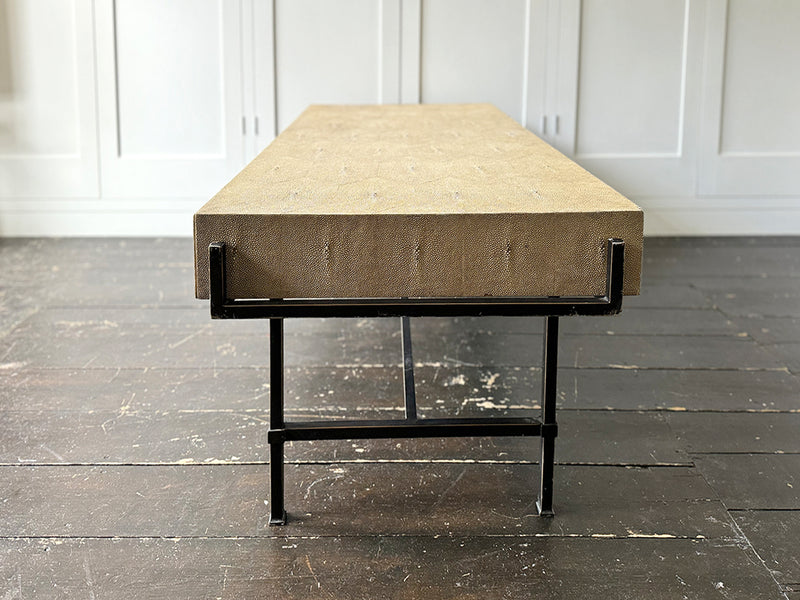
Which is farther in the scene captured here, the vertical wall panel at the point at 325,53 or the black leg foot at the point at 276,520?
the vertical wall panel at the point at 325,53

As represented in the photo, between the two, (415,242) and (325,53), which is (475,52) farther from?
(415,242)

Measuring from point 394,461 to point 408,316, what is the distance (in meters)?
0.47

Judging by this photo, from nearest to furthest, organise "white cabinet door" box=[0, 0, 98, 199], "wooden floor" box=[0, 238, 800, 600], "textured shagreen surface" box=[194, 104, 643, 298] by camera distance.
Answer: "textured shagreen surface" box=[194, 104, 643, 298] → "wooden floor" box=[0, 238, 800, 600] → "white cabinet door" box=[0, 0, 98, 199]

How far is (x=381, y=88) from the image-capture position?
356 centimetres

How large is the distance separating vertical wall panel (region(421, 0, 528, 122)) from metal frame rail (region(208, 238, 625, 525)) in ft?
6.73

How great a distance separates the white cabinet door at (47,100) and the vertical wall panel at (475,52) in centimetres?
126

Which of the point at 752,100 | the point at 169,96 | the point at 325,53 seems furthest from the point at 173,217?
the point at 752,100

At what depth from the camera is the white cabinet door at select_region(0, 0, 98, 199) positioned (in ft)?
11.5

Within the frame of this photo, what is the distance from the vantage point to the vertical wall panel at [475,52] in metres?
3.51

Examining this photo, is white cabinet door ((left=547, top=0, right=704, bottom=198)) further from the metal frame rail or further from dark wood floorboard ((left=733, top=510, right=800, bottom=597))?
dark wood floorboard ((left=733, top=510, right=800, bottom=597))

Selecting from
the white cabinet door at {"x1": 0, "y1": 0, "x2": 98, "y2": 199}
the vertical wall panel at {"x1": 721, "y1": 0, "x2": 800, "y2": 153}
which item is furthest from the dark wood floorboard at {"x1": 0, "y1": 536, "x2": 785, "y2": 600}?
the vertical wall panel at {"x1": 721, "y1": 0, "x2": 800, "y2": 153}

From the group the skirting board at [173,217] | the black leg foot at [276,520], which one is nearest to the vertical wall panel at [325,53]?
the skirting board at [173,217]

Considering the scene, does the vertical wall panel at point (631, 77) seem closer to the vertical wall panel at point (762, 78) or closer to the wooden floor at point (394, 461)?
the vertical wall panel at point (762, 78)

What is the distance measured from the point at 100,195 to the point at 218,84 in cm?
63
